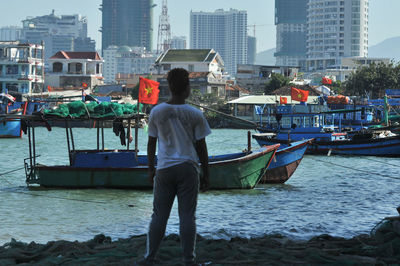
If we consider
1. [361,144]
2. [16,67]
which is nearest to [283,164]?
[361,144]

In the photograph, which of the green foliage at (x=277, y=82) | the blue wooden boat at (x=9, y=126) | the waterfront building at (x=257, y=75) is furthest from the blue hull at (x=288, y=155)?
the waterfront building at (x=257, y=75)

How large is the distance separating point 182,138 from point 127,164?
39.5 ft

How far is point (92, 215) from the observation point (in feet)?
48.6

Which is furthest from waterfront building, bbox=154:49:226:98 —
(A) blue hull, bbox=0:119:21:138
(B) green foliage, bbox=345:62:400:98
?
(A) blue hull, bbox=0:119:21:138

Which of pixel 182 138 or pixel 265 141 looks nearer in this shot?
pixel 182 138

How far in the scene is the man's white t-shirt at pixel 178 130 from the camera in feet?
22.5

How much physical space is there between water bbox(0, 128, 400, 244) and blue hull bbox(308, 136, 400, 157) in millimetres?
10335

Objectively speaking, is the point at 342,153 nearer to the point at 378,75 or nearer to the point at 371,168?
the point at 371,168

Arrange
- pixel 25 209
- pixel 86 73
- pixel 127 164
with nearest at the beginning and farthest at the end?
pixel 25 209 < pixel 127 164 < pixel 86 73

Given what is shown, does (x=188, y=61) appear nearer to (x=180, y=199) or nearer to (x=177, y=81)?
(x=177, y=81)

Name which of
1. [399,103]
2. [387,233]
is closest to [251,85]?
[399,103]

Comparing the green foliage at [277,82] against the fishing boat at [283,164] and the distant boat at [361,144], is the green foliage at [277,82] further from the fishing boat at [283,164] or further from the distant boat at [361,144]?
the fishing boat at [283,164]

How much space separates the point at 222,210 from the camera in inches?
623

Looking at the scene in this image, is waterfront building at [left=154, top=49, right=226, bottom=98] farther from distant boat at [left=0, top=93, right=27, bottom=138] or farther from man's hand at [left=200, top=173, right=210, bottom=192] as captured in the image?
man's hand at [left=200, top=173, right=210, bottom=192]
